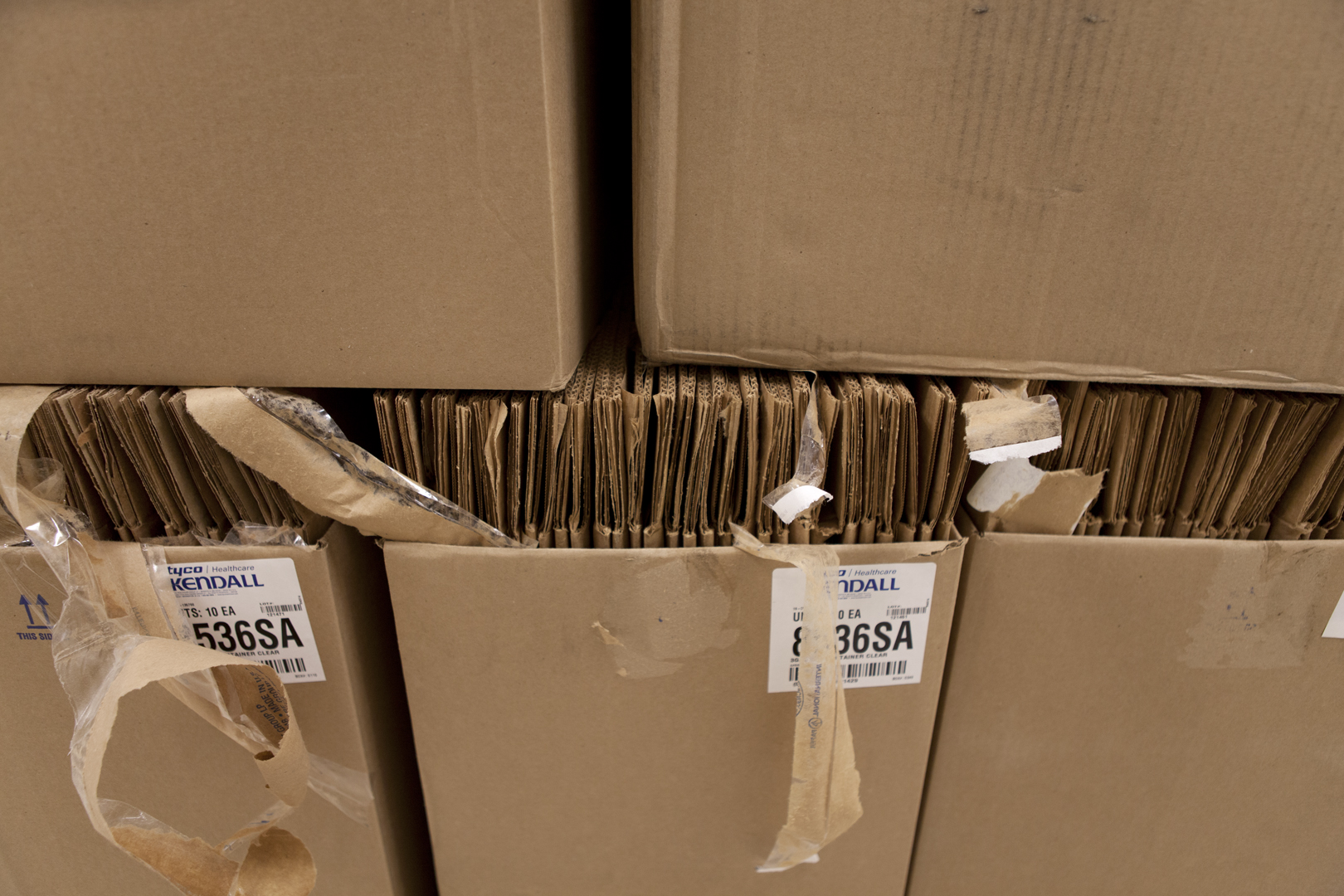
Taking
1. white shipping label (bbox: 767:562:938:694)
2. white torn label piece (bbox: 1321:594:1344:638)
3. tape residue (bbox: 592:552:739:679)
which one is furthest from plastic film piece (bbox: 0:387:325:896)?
white torn label piece (bbox: 1321:594:1344:638)

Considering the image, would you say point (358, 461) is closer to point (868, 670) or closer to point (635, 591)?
point (635, 591)

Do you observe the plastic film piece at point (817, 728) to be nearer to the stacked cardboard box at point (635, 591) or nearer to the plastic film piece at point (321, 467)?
the stacked cardboard box at point (635, 591)

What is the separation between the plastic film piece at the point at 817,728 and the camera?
52 centimetres

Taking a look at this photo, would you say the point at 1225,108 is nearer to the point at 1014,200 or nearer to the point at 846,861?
the point at 1014,200

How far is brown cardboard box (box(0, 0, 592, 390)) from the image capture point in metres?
0.41

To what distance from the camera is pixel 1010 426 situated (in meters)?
0.50

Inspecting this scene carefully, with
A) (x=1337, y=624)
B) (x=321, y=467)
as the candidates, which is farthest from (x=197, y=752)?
(x=1337, y=624)

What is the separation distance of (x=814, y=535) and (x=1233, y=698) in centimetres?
40

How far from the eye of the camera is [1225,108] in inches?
17.3

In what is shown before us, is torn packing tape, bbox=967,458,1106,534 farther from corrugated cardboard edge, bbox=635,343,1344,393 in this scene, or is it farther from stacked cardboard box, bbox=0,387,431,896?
stacked cardboard box, bbox=0,387,431,896

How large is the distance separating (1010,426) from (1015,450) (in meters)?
0.02

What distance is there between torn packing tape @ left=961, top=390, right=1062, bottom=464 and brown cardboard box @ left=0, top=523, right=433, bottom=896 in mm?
479

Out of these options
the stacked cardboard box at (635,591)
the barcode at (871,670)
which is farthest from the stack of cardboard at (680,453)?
the barcode at (871,670)

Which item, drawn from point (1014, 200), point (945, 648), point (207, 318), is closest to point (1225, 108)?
point (1014, 200)
